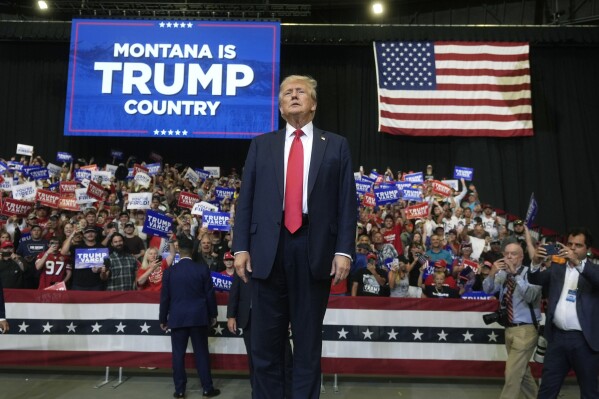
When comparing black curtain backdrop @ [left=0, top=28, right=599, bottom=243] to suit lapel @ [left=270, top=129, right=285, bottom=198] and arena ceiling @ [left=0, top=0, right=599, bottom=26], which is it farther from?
suit lapel @ [left=270, top=129, right=285, bottom=198]

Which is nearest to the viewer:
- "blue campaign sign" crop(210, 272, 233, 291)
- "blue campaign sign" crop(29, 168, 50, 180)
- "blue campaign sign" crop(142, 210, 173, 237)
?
"blue campaign sign" crop(210, 272, 233, 291)

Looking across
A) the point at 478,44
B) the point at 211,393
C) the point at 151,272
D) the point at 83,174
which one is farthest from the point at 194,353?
the point at 478,44

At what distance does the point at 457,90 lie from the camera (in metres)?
14.8

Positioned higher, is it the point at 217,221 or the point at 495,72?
the point at 495,72

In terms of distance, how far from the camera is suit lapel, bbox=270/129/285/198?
8.18 feet

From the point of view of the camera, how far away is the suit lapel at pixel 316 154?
2.49 metres

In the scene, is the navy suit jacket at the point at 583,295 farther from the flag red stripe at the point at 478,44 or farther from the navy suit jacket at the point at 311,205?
the flag red stripe at the point at 478,44

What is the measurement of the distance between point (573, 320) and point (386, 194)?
631cm

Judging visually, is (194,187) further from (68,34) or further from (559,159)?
(559,159)

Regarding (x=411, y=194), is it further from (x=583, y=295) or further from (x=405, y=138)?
(x=583, y=295)

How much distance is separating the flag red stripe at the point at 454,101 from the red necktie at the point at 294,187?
42.2 feet

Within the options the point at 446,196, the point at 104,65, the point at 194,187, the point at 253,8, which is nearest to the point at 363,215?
the point at 446,196

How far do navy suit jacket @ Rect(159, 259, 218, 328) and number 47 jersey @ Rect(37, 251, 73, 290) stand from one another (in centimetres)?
218

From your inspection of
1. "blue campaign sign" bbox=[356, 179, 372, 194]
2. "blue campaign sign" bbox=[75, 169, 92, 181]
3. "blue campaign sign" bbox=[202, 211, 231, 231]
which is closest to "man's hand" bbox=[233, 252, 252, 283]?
"blue campaign sign" bbox=[202, 211, 231, 231]
